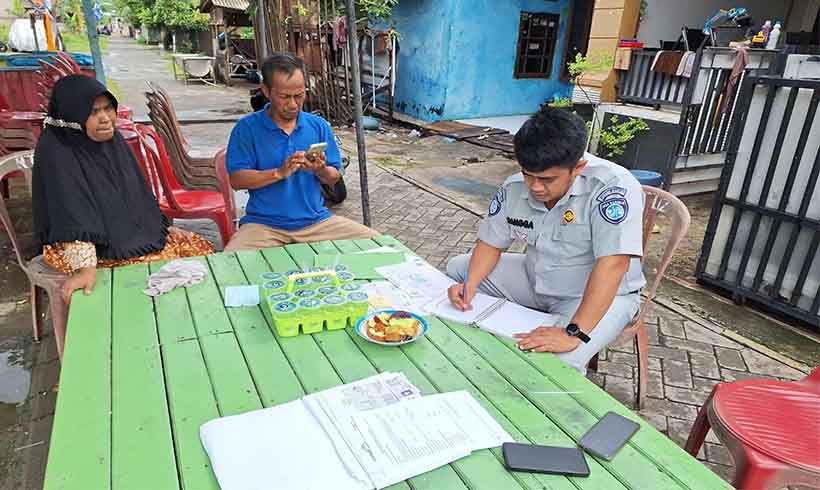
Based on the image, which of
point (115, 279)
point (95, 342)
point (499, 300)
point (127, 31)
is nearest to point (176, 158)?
point (115, 279)

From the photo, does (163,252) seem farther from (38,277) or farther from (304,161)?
→ (304,161)

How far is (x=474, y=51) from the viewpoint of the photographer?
9258mm

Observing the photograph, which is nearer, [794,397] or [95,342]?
[95,342]

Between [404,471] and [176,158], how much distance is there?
11.4 feet

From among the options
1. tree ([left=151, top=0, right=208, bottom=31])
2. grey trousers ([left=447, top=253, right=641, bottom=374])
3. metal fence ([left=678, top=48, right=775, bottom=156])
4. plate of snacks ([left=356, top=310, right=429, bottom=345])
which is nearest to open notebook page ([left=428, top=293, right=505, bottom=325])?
plate of snacks ([left=356, top=310, right=429, bottom=345])

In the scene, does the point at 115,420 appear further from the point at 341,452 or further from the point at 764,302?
the point at 764,302

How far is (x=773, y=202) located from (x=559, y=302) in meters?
2.17

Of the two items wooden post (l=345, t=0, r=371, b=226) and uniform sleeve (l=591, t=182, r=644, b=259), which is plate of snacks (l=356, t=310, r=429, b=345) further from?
wooden post (l=345, t=0, r=371, b=226)

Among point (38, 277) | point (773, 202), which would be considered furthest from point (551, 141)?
point (773, 202)

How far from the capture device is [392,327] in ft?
5.20

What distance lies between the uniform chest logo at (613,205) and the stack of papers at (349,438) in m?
0.89

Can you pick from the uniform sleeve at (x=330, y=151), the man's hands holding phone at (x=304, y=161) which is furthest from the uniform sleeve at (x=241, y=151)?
the uniform sleeve at (x=330, y=151)

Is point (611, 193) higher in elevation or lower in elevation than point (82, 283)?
higher

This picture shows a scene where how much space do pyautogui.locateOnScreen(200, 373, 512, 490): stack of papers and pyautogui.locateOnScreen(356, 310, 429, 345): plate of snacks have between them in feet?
0.73
